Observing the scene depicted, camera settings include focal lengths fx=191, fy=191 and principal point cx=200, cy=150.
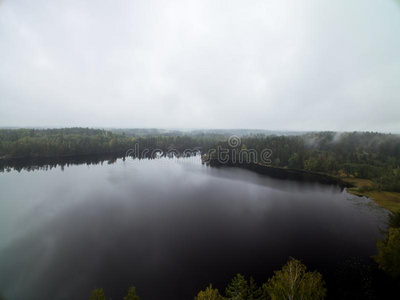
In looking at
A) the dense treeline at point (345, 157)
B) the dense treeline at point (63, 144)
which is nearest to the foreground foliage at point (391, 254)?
the dense treeline at point (345, 157)

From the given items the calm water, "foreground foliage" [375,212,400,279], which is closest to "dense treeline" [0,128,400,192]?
the calm water

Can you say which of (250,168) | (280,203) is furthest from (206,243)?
(250,168)

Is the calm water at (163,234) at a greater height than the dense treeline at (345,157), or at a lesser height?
lesser

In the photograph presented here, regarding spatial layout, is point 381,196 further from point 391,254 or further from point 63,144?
point 63,144

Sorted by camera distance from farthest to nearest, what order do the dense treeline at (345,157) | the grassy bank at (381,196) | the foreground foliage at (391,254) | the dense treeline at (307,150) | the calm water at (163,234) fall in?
the dense treeline at (307,150)
the dense treeline at (345,157)
the grassy bank at (381,196)
the calm water at (163,234)
the foreground foliage at (391,254)

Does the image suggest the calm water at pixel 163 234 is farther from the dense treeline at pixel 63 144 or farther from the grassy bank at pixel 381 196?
the dense treeline at pixel 63 144

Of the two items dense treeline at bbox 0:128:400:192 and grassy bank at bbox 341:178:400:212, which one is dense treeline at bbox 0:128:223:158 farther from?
grassy bank at bbox 341:178:400:212

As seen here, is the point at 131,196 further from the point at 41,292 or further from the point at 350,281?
the point at 350,281

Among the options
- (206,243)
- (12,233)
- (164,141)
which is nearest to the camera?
(206,243)
